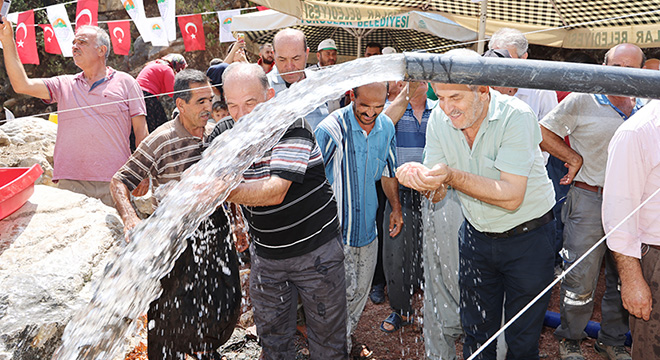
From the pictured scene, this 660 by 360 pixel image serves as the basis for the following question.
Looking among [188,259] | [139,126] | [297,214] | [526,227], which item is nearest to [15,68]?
[139,126]

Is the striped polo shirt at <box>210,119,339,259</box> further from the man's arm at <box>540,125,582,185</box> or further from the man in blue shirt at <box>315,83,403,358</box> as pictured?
the man's arm at <box>540,125,582,185</box>

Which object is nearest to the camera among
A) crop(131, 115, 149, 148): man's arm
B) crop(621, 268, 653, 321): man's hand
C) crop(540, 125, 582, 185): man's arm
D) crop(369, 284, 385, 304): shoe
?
crop(621, 268, 653, 321): man's hand

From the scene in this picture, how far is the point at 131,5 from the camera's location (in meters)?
7.04

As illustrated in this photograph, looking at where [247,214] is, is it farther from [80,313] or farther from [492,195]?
[492,195]

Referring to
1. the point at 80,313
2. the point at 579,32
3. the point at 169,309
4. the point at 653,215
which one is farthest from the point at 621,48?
the point at 80,313

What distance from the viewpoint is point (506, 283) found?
298 cm

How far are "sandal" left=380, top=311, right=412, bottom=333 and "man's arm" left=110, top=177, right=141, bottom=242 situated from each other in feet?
7.17

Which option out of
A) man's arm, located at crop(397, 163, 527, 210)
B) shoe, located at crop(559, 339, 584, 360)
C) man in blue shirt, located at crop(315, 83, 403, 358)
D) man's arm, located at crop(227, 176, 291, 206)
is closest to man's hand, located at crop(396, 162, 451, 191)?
man's arm, located at crop(397, 163, 527, 210)

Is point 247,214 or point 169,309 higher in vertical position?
point 247,214

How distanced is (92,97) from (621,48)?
155 inches

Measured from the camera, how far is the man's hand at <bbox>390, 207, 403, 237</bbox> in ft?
12.8

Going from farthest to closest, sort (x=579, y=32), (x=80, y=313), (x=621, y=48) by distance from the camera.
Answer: (x=579, y=32), (x=621, y=48), (x=80, y=313)

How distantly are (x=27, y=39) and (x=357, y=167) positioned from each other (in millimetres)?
6403

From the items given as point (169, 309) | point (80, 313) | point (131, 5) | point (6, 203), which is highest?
point (131, 5)
